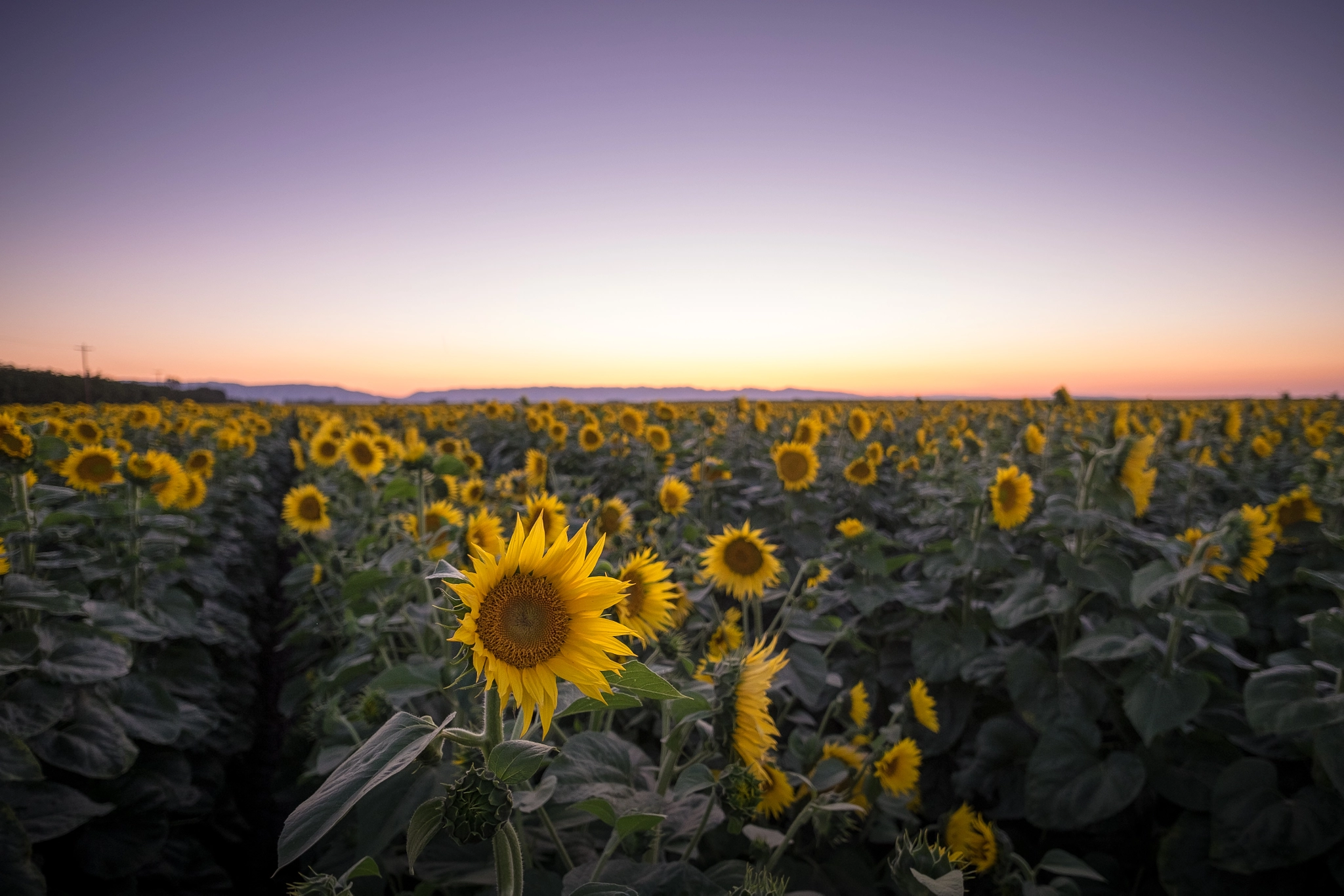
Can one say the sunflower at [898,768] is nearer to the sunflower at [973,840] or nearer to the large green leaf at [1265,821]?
the sunflower at [973,840]

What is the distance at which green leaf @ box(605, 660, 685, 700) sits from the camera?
1038 mm

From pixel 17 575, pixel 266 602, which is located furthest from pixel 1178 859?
pixel 266 602

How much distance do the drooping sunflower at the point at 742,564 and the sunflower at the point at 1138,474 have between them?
197 cm

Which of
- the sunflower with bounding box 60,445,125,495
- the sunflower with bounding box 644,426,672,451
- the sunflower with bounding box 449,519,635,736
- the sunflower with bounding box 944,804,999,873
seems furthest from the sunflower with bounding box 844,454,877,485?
the sunflower with bounding box 60,445,125,495

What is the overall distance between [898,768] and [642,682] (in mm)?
1920

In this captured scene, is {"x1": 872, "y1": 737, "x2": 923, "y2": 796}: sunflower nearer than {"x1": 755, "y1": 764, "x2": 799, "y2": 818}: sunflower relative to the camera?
No

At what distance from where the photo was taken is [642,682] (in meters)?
1.06

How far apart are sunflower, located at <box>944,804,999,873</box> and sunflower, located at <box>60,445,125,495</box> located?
5086 mm

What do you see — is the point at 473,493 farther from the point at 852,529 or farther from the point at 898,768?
the point at 898,768

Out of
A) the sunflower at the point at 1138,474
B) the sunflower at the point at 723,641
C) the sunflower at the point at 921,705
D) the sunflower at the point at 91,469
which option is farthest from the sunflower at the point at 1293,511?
the sunflower at the point at 91,469

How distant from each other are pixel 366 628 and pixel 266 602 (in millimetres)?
5550

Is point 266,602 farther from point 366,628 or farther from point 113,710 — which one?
point 366,628

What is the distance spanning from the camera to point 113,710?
2816 mm

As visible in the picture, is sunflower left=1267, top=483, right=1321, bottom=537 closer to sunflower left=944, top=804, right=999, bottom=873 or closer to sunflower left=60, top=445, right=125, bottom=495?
sunflower left=944, top=804, right=999, bottom=873
